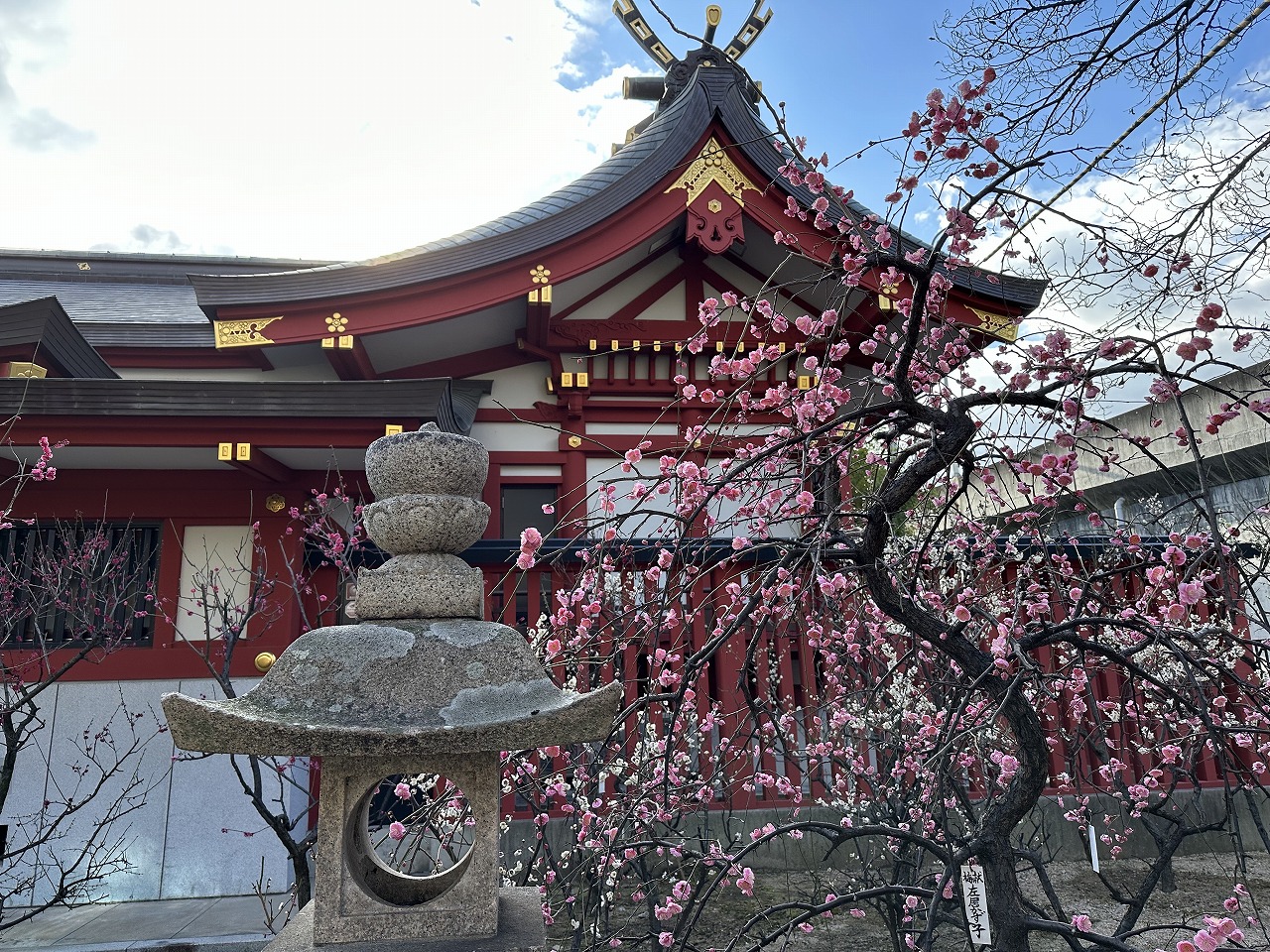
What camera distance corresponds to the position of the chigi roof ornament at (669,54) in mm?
6262

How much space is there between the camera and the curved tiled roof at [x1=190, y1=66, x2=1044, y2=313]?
18.2ft

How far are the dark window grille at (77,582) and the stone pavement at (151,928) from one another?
1632 mm

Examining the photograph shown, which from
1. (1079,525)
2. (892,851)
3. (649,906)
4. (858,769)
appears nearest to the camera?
(649,906)

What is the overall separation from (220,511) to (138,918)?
2604 mm

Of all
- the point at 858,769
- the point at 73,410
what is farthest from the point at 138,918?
the point at 858,769

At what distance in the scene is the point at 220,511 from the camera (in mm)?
5598

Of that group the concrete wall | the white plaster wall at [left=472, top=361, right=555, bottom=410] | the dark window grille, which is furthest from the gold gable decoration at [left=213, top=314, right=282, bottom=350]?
the concrete wall

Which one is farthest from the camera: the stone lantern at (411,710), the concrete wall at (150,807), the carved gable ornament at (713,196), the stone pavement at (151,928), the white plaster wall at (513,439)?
the white plaster wall at (513,439)

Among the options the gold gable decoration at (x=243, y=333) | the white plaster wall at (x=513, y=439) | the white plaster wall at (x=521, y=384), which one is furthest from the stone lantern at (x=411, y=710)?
the white plaster wall at (x=521, y=384)

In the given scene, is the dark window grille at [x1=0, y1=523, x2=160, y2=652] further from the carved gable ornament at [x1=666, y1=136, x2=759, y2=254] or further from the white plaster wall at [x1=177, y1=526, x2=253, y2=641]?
the carved gable ornament at [x1=666, y1=136, x2=759, y2=254]

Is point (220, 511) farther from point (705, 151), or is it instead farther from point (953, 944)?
point (953, 944)

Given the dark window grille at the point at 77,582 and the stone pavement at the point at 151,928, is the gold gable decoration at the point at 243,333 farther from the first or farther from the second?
the stone pavement at the point at 151,928

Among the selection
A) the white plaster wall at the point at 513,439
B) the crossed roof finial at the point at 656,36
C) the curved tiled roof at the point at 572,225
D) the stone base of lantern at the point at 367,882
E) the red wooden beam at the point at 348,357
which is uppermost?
the crossed roof finial at the point at 656,36

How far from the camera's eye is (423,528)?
231cm
